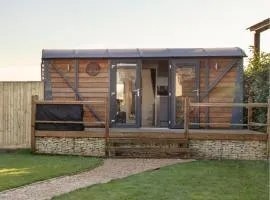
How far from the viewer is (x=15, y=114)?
12398mm

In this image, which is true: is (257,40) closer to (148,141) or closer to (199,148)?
(199,148)

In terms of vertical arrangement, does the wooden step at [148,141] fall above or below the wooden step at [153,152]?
above

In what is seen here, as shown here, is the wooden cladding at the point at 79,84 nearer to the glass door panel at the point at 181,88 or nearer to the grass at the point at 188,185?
the glass door panel at the point at 181,88

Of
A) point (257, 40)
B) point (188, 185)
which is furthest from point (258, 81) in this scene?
point (188, 185)

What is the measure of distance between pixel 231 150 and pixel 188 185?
4.16 m

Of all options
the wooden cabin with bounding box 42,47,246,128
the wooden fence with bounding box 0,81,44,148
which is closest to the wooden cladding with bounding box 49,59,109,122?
the wooden cabin with bounding box 42,47,246,128

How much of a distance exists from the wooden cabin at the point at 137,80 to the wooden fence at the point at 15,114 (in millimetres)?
909

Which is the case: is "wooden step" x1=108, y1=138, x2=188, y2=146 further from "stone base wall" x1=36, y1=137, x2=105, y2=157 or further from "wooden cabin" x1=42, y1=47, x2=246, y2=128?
"wooden cabin" x1=42, y1=47, x2=246, y2=128

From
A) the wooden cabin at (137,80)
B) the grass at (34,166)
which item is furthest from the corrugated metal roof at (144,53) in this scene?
the grass at (34,166)

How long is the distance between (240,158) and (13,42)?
9.24 metres

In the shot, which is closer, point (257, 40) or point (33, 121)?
point (33, 121)

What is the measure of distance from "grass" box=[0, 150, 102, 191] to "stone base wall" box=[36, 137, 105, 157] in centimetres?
42

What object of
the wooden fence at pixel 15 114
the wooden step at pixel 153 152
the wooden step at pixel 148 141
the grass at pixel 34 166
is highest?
the wooden fence at pixel 15 114

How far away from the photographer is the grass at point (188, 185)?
21.6ft
